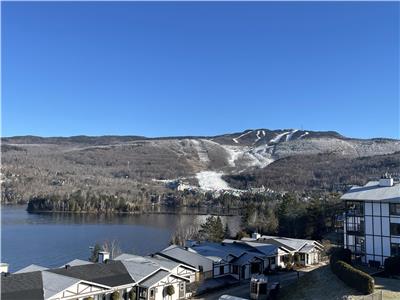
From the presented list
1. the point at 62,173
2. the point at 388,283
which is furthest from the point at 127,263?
the point at 62,173

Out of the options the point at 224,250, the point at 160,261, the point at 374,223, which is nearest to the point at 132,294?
the point at 160,261

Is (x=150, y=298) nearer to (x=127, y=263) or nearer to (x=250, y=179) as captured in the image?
(x=127, y=263)

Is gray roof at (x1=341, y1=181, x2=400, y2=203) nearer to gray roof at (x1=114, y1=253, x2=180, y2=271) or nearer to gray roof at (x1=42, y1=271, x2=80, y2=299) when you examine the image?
gray roof at (x1=114, y1=253, x2=180, y2=271)

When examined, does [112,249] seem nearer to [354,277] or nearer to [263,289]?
[263,289]

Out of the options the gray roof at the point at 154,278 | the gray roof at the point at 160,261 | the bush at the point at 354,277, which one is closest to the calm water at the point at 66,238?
the gray roof at the point at 160,261

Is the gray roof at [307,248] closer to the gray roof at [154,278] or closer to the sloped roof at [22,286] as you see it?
the gray roof at [154,278]

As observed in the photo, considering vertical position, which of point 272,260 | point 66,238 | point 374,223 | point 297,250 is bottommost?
point 66,238
